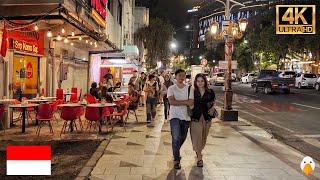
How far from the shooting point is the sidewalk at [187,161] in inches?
312

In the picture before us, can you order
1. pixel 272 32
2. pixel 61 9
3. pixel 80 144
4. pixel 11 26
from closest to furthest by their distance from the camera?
pixel 80 144, pixel 61 9, pixel 11 26, pixel 272 32

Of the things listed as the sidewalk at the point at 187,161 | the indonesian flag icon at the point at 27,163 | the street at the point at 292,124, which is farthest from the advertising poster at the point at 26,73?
the indonesian flag icon at the point at 27,163

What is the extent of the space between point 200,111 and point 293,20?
39.3 feet

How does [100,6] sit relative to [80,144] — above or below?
above

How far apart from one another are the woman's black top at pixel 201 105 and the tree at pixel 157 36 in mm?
44055

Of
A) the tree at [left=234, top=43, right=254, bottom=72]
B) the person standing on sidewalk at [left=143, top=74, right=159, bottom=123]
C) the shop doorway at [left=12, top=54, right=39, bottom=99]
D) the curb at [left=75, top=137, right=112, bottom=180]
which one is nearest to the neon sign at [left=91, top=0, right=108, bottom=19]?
the shop doorway at [left=12, top=54, right=39, bottom=99]

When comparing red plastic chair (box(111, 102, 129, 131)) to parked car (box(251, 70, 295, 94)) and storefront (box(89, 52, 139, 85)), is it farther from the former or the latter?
parked car (box(251, 70, 295, 94))

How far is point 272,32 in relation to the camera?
51969mm

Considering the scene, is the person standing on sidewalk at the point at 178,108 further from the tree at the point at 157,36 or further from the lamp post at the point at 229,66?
the tree at the point at 157,36

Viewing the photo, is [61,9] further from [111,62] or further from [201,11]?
[201,11]

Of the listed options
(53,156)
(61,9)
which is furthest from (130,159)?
(61,9)

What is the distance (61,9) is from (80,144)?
3615mm

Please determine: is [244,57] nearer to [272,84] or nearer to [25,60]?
[272,84]

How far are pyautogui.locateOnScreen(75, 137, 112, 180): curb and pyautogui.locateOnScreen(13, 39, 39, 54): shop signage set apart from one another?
209 inches
